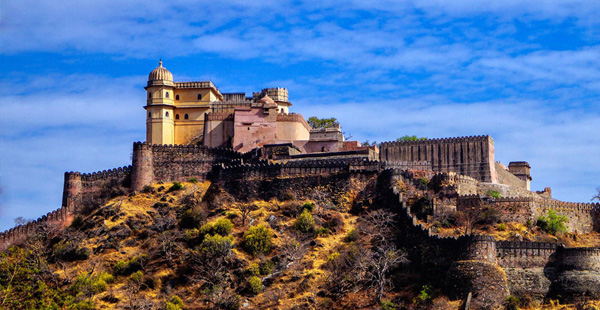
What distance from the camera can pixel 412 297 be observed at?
61406 mm

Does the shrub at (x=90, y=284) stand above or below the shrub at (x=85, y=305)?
above

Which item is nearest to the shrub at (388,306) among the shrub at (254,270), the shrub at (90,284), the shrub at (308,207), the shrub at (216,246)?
the shrub at (254,270)

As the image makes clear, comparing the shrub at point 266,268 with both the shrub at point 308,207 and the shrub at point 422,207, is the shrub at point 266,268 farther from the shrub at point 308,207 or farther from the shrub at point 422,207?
the shrub at point 422,207

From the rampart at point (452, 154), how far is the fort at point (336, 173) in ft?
0.25

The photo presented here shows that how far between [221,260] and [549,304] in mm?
20104

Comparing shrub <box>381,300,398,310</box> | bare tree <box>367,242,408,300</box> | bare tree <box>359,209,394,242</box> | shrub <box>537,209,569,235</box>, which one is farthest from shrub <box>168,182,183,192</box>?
shrub <box>537,209,569,235</box>

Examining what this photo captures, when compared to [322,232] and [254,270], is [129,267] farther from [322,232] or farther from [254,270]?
[322,232]

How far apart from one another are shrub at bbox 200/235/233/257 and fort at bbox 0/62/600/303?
30.3ft

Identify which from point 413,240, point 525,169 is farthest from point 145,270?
point 525,169

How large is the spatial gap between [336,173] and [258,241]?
974 centimetres

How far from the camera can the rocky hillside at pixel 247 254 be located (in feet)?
209

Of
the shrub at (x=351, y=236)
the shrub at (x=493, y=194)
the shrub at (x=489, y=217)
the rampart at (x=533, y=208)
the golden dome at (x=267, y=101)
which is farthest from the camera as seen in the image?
the golden dome at (x=267, y=101)

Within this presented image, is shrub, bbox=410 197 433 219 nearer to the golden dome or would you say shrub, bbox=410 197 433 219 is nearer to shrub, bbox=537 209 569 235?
shrub, bbox=537 209 569 235

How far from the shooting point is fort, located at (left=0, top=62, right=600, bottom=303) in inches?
2355
